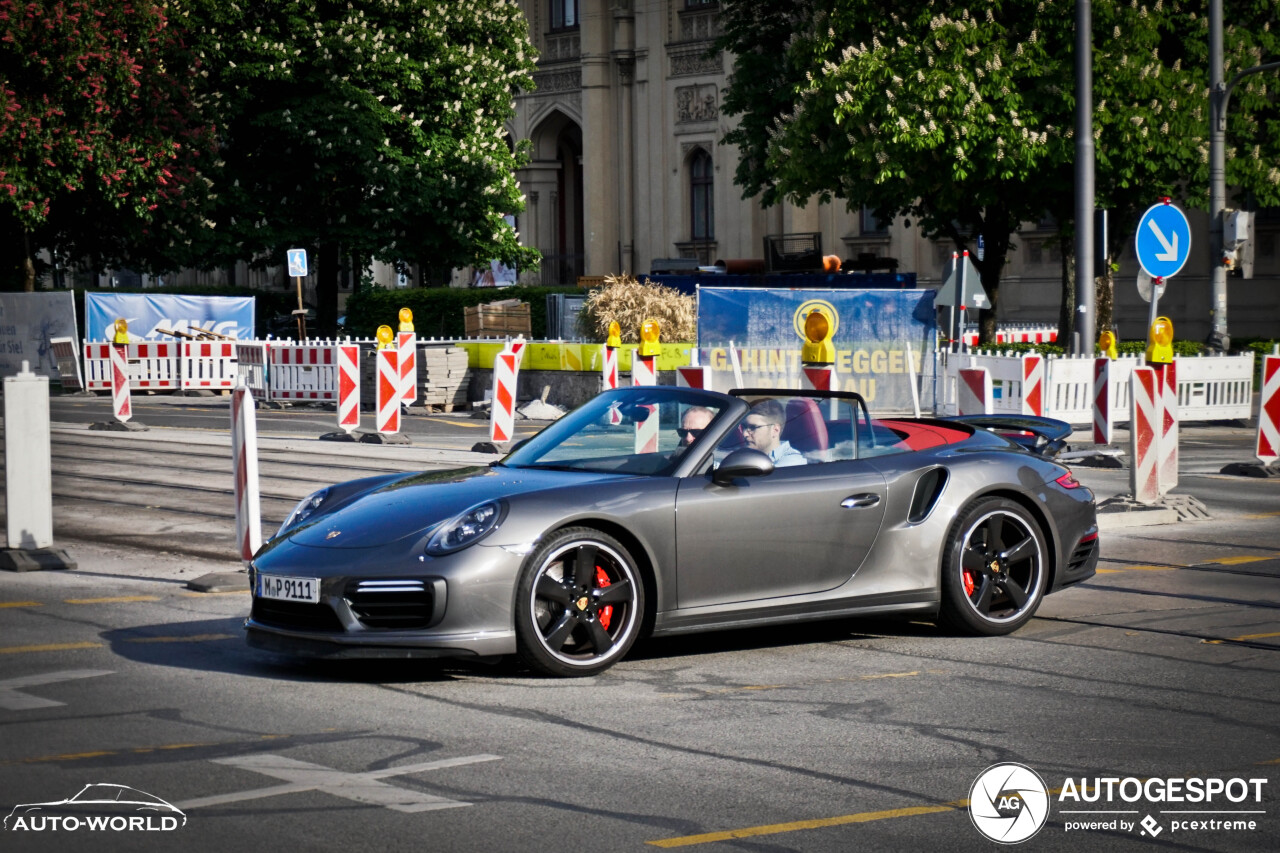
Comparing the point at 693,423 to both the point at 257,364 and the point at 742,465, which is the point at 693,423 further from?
the point at 257,364

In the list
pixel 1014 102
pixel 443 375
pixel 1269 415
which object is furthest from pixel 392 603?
pixel 1014 102

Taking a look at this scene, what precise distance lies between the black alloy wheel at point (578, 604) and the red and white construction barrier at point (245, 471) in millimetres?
3169

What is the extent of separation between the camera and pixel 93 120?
119 ft

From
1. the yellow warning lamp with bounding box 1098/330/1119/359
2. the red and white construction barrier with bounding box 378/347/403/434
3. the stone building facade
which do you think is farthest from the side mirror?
the stone building facade

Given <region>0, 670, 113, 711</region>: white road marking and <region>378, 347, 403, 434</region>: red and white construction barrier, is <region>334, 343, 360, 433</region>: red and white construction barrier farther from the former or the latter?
<region>0, 670, 113, 711</region>: white road marking

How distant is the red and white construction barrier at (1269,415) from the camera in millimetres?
17031

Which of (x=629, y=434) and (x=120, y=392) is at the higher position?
(x=629, y=434)

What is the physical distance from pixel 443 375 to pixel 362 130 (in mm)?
12203

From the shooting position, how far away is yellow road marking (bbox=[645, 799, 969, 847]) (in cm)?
490

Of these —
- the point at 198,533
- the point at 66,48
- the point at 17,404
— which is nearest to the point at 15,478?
the point at 17,404

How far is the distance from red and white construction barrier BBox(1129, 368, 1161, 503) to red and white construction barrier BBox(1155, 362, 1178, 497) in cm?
11

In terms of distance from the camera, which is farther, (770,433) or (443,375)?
(443,375)

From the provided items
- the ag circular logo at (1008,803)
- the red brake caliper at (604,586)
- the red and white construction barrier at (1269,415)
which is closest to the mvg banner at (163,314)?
the red and white construction barrier at (1269,415)

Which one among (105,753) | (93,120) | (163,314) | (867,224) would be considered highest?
(93,120)
